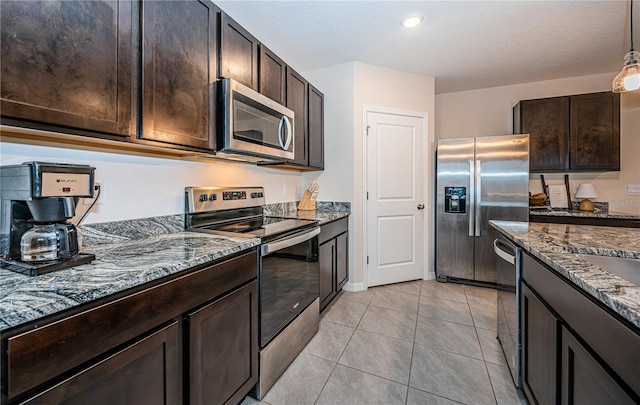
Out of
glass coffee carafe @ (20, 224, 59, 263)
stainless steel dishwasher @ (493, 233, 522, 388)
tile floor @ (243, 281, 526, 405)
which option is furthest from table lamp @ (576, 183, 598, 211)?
glass coffee carafe @ (20, 224, 59, 263)

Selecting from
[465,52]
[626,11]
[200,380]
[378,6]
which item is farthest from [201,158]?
[626,11]

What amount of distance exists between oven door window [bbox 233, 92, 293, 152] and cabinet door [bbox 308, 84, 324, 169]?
2.09 ft

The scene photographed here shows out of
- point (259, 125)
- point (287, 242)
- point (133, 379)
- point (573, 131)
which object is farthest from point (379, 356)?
point (573, 131)

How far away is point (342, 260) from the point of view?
2.88 m

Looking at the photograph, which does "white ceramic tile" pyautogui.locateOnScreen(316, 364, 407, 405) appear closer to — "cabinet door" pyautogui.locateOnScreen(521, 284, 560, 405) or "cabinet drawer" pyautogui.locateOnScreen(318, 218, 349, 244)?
"cabinet door" pyautogui.locateOnScreen(521, 284, 560, 405)

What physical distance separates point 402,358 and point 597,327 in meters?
1.32

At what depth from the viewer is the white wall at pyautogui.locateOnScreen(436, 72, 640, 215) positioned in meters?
3.33

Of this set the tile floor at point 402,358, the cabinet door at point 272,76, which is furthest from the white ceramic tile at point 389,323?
the cabinet door at point 272,76

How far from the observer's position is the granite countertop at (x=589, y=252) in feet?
2.33

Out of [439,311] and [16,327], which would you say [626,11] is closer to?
[439,311]

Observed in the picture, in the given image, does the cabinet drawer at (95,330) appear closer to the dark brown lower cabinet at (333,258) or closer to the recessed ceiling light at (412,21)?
the dark brown lower cabinet at (333,258)

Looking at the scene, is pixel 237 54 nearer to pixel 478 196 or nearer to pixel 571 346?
pixel 571 346

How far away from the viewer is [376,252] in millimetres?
3211

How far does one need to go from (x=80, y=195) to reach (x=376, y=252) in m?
2.75
